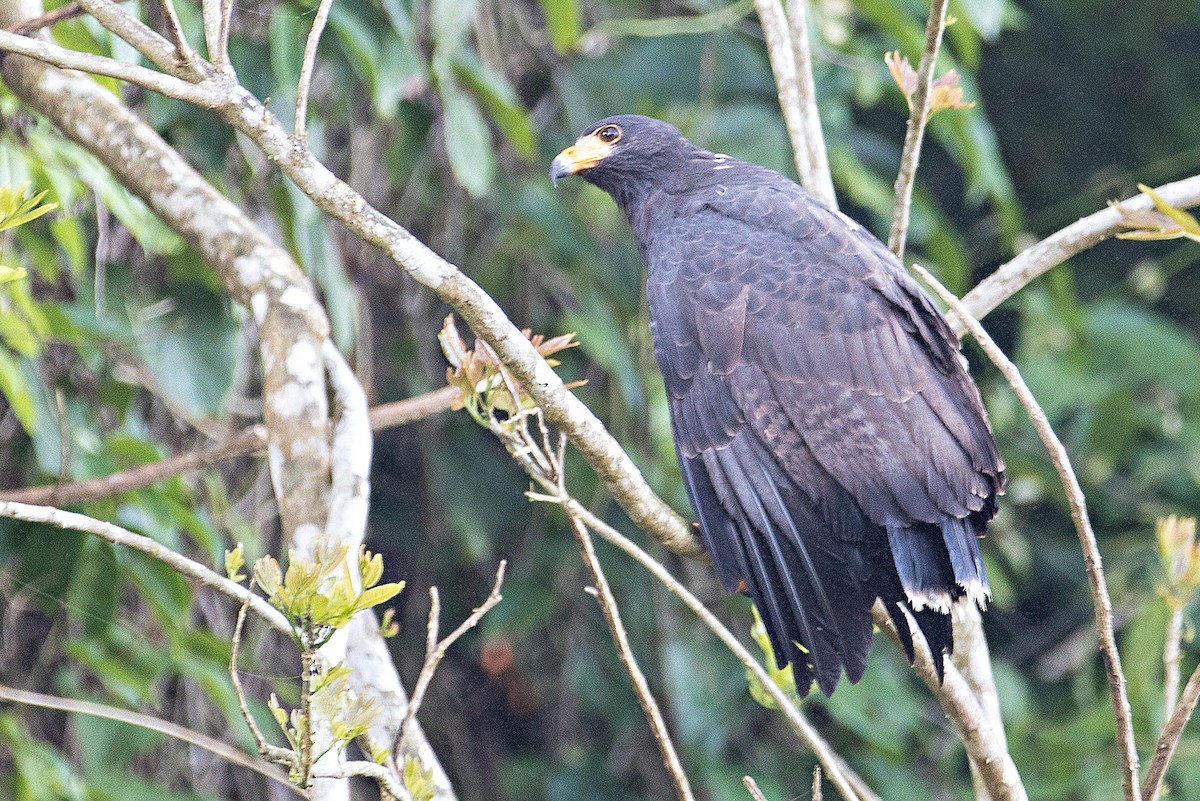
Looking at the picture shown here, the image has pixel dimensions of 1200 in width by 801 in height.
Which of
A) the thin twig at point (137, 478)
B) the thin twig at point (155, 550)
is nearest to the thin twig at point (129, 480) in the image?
the thin twig at point (137, 478)

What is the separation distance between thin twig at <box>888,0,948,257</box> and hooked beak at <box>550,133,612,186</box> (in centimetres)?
113

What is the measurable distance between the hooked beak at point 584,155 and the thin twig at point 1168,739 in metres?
2.31

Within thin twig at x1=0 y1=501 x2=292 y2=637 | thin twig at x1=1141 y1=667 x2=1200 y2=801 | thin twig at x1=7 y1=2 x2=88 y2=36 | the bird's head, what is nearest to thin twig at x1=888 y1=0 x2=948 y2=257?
the bird's head

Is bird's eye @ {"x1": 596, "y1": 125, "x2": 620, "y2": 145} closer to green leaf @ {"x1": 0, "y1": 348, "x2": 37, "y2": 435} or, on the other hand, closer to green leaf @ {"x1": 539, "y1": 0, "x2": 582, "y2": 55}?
green leaf @ {"x1": 539, "y1": 0, "x2": 582, "y2": 55}

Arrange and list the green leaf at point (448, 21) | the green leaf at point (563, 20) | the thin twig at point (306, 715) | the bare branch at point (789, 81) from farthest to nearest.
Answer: the green leaf at point (563, 20), the green leaf at point (448, 21), the bare branch at point (789, 81), the thin twig at point (306, 715)

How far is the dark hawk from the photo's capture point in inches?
115

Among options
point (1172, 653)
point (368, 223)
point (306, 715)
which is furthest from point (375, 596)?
point (1172, 653)

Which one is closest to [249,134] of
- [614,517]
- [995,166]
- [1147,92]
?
[614,517]

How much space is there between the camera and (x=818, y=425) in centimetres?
313

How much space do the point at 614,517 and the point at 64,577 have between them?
7.52 ft

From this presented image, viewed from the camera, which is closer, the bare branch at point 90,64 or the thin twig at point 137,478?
the bare branch at point 90,64

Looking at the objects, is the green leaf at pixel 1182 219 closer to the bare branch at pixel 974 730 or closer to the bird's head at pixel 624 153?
the bare branch at pixel 974 730

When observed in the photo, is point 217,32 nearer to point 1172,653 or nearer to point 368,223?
point 368,223

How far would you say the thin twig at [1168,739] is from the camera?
2.22 m
